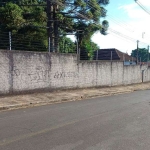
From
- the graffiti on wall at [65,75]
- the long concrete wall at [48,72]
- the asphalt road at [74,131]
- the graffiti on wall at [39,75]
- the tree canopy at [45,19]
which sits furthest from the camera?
the tree canopy at [45,19]

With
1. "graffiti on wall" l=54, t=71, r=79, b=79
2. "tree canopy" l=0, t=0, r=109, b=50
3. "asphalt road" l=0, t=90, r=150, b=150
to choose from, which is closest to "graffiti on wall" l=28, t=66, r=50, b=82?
"graffiti on wall" l=54, t=71, r=79, b=79

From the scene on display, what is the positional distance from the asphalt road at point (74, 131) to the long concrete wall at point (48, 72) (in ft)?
15.8

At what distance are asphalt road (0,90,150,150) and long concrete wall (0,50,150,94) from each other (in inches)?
189

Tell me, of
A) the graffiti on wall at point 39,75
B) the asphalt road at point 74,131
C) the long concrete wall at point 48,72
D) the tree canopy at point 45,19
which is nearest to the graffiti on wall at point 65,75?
the long concrete wall at point 48,72

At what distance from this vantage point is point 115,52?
5544 centimetres

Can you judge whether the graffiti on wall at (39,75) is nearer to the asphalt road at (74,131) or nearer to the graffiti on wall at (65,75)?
the graffiti on wall at (65,75)

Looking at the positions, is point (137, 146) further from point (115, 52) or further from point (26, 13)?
point (115, 52)

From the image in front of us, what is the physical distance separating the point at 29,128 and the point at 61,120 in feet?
4.61

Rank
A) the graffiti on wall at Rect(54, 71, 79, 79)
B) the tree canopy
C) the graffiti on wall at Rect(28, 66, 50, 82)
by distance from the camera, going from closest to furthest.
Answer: the graffiti on wall at Rect(28, 66, 50, 82) < the graffiti on wall at Rect(54, 71, 79, 79) < the tree canopy

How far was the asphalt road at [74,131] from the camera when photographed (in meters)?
5.34

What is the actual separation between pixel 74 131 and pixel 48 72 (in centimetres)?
952

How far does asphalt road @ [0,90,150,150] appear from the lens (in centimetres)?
534

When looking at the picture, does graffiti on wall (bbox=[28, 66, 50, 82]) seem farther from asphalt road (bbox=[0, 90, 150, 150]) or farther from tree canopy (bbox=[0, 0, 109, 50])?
asphalt road (bbox=[0, 90, 150, 150])

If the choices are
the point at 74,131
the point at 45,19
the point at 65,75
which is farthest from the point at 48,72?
the point at 74,131
